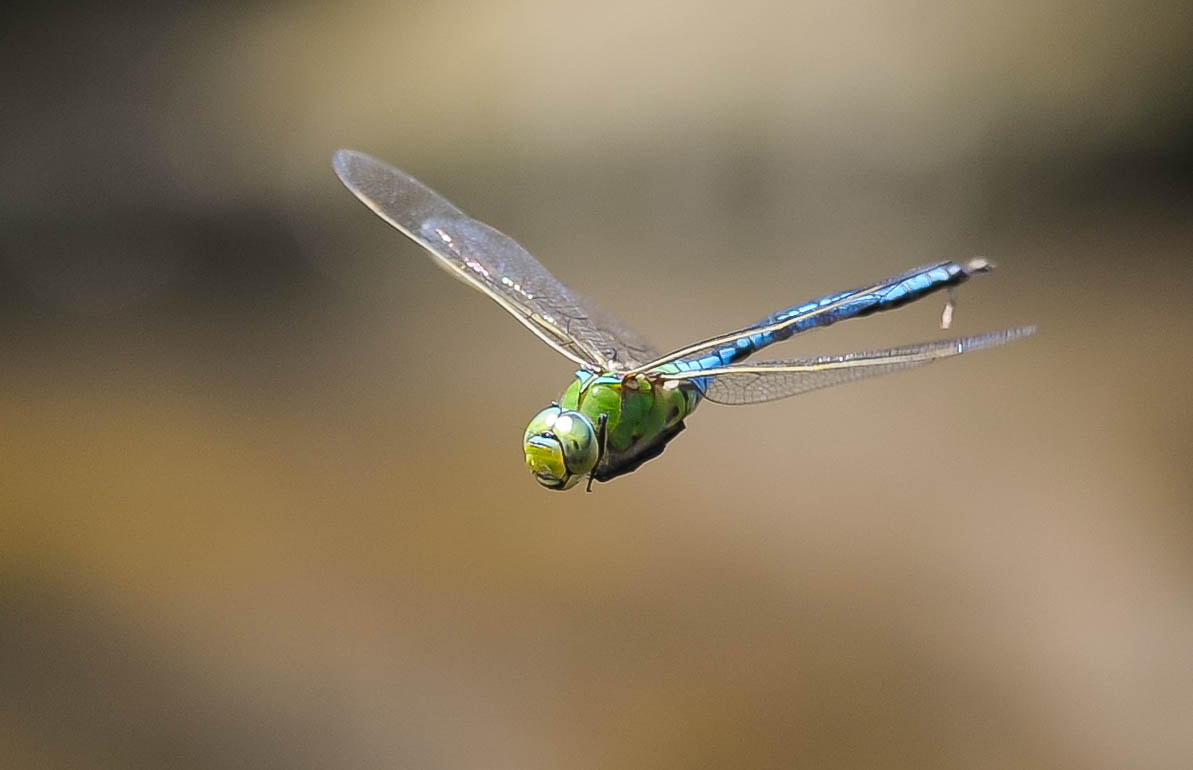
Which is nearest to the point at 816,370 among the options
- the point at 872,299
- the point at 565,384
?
the point at 872,299

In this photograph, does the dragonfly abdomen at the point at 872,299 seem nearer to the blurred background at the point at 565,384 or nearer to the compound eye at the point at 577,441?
the compound eye at the point at 577,441

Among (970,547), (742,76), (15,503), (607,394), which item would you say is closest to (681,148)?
(742,76)

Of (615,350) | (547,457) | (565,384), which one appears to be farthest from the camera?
(565,384)

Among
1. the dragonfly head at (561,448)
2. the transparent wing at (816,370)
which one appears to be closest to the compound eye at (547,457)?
the dragonfly head at (561,448)

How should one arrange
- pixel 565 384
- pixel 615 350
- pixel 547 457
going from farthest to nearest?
pixel 565 384
pixel 615 350
pixel 547 457

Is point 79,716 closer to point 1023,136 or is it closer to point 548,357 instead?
point 548,357

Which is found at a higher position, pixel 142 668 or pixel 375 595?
pixel 375 595

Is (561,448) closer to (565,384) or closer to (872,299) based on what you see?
(872,299)
